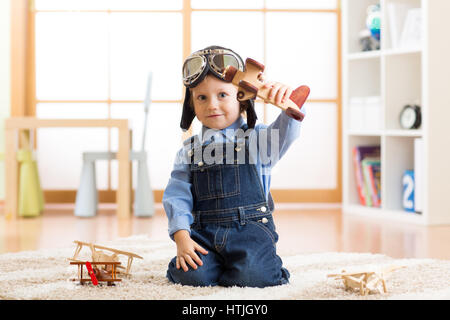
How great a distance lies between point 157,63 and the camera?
3.46 meters

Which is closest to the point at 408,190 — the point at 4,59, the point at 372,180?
the point at 372,180

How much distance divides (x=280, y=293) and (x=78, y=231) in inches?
52.9

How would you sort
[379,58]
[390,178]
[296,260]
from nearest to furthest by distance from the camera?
[296,260]
[390,178]
[379,58]

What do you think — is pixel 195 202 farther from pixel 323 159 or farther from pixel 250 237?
pixel 323 159

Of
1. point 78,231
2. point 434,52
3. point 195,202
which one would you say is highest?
point 434,52

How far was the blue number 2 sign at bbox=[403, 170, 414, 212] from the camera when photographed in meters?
2.81

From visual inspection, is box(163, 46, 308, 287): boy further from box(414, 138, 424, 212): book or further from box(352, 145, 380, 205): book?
box(352, 145, 380, 205): book

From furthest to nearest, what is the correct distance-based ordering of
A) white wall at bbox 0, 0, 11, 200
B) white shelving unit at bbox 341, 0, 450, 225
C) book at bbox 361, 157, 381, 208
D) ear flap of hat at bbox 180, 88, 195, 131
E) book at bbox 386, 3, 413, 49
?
1. white wall at bbox 0, 0, 11, 200
2. book at bbox 361, 157, 381, 208
3. book at bbox 386, 3, 413, 49
4. white shelving unit at bbox 341, 0, 450, 225
5. ear flap of hat at bbox 180, 88, 195, 131

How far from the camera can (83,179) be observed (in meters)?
3.01

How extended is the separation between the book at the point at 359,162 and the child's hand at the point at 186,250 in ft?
5.83

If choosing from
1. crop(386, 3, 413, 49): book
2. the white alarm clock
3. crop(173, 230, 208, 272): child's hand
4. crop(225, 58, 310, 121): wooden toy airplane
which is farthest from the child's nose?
crop(386, 3, 413, 49): book

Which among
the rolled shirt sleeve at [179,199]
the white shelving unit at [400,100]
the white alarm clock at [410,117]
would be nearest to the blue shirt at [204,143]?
the rolled shirt sleeve at [179,199]

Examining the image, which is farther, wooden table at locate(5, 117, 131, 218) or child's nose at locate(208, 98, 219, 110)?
wooden table at locate(5, 117, 131, 218)
